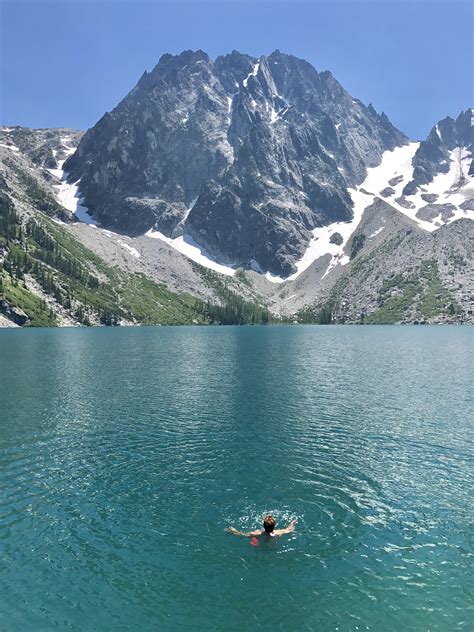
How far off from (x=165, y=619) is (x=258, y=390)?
224ft

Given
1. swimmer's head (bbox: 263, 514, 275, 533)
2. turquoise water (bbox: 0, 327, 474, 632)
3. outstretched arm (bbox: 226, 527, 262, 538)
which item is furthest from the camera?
outstretched arm (bbox: 226, 527, 262, 538)

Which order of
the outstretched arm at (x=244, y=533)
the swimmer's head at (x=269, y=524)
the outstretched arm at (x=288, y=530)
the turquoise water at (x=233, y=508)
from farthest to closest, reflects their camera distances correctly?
1. the outstretched arm at (x=288, y=530)
2. the outstretched arm at (x=244, y=533)
3. the swimmer's head at (x=269, y=524)
4. the turquoise water at (x=233, y=508)

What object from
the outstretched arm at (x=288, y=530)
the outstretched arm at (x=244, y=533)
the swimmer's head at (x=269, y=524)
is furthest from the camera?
the outstretched arm at (x=288, y=530)

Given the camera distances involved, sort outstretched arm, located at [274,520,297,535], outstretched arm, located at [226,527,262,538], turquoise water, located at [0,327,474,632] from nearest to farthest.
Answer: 1. turquoise water, located at [0,327,474,632]
2. outstretched arm, located at [226,527,262,538]
3. outstretched arm, located at [274,520,297,535]

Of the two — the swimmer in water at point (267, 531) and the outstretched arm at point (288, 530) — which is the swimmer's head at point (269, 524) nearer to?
the swimmer in water at point (267, 531)

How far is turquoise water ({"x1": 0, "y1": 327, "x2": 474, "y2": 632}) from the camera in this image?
89.9 feet

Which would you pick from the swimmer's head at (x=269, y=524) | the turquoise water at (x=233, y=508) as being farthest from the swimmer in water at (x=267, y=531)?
the turquoise water at (x=233, y=508)

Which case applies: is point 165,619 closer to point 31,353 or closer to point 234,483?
point 234,483

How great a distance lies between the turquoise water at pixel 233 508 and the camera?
27406mm

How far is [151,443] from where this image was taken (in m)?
59.1

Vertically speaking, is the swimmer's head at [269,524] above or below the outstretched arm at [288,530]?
above

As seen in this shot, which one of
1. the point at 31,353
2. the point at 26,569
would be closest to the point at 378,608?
the point at 26,569

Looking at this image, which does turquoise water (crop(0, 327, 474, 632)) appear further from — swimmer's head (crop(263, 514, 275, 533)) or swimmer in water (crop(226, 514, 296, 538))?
swimmer's head (crop(263, 514, 275, 533))

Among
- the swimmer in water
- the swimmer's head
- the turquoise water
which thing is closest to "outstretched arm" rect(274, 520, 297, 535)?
the swimmer in water
